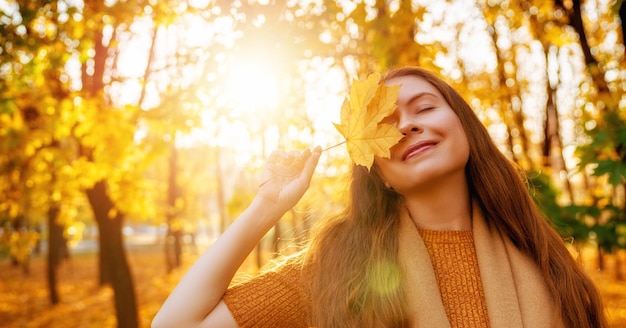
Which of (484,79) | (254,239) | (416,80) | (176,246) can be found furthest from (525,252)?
(176,246)

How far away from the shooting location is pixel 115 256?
6504 mm

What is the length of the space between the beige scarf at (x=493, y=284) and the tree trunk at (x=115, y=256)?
18.6ft

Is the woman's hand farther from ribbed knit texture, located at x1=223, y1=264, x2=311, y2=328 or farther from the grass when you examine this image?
the grass

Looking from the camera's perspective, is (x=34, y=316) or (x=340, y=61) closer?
(x=340, y=61)

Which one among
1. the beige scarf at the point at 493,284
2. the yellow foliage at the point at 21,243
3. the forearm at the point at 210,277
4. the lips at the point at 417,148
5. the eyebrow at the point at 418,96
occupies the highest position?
the eyebrow at the point at 418,96

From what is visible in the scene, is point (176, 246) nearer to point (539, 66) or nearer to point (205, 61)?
point (539, 66)

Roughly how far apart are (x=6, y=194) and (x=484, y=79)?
32.0 feet

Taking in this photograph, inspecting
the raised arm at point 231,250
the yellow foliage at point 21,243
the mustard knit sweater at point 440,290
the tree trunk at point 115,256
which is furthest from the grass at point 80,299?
the raised arm at point 231,250

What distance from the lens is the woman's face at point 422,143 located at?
154 cm

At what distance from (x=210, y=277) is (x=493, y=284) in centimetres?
96

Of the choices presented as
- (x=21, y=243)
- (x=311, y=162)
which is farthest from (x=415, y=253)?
(x=21, y=243)

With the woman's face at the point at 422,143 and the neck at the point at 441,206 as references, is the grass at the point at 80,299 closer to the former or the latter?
the neck at the point at 441,206

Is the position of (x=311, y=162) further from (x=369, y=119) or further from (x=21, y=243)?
(x=21, y=243)

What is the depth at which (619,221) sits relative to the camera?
3.90 m
